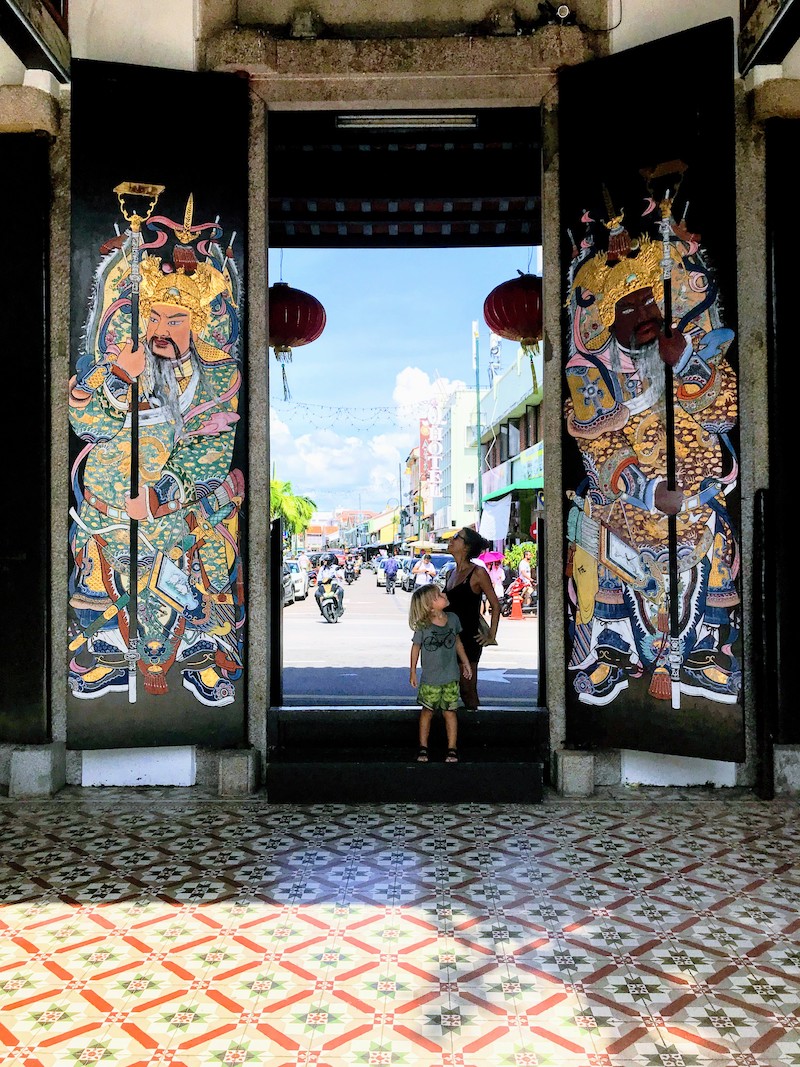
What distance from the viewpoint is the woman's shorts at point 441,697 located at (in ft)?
16.5

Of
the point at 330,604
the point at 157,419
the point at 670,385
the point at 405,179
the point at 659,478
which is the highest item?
the point at 405,179

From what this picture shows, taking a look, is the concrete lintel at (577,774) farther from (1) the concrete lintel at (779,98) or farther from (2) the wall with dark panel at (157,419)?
(1) the concrete lintel at (779,98)

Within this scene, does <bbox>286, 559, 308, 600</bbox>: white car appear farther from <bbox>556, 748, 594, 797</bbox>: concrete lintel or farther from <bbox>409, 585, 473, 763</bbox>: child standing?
<bbox>556, 748, 594, 797</bbox>: concrete lintel

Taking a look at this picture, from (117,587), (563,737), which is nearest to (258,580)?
(117,587)

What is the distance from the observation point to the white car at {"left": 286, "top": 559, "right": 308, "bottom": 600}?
25009 mm

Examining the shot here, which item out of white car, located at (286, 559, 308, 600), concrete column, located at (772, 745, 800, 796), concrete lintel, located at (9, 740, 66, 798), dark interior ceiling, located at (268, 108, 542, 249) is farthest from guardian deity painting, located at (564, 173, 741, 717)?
white car, located at (286, 559, 308, 600)

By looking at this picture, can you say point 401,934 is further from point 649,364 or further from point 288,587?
point 288,587

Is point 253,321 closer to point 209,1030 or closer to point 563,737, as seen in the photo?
point 563,737

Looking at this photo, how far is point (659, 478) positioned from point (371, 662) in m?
5.56

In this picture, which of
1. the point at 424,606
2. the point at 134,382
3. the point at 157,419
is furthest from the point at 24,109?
the point at 424,606

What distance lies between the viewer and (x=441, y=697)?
16.5ft

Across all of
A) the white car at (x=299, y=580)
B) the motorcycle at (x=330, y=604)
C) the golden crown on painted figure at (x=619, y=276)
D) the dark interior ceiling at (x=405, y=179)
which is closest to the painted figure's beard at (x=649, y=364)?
the golden crown on painted figure at (x=619, y=276)

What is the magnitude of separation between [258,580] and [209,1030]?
2.86 meters

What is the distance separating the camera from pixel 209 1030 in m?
2.60
